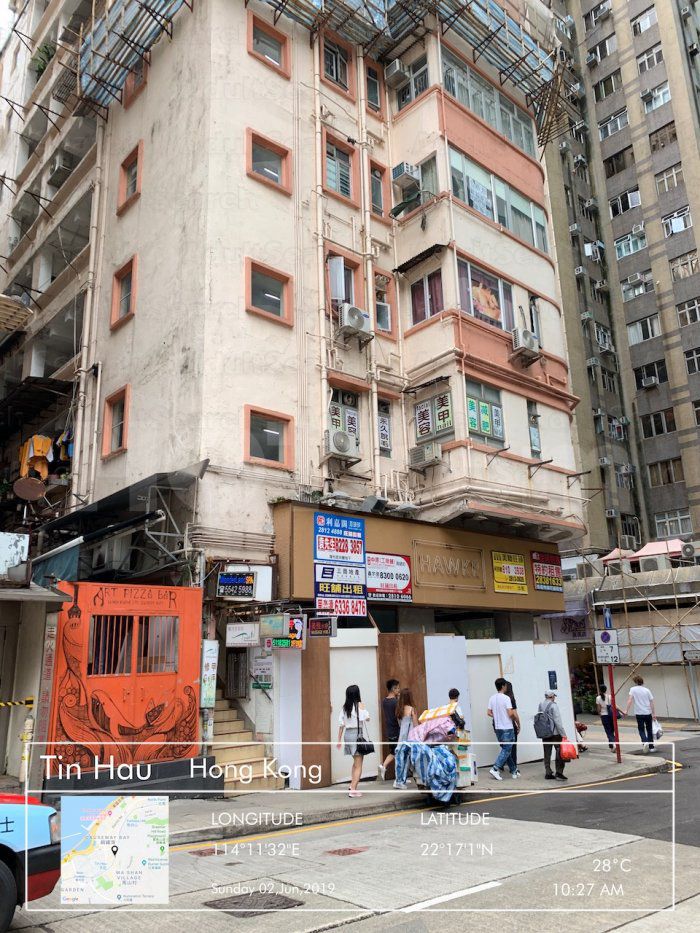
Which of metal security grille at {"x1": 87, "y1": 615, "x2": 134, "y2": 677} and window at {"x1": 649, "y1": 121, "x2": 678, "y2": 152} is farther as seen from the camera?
window at {"x1": 649, "y1": 121, "x2": 678, "y2": 152}

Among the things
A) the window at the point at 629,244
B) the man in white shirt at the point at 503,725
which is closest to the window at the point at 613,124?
the window at the point at 629,244

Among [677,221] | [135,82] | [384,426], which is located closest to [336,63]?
[135,82]

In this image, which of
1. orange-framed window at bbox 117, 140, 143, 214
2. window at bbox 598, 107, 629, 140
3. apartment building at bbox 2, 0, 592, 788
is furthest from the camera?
window at bbox 598, 107, 629, 140

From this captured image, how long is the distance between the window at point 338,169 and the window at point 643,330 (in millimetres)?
26441

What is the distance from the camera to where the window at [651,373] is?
40.2 metres

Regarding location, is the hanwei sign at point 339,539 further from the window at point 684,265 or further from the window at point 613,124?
the window at point 613,124

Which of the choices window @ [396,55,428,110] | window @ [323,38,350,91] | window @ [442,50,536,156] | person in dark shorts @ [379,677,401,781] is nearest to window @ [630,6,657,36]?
window @ [442,50,536,156]

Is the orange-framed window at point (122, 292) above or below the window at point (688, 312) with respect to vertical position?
below

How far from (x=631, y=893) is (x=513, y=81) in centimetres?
2301

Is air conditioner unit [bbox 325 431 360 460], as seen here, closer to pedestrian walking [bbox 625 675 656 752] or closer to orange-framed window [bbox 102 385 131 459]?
orange-framed window [bbox 102 385 131 459]

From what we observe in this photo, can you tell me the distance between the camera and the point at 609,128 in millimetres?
44750

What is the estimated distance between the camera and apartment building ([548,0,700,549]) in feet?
128

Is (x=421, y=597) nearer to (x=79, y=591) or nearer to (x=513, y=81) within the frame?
(x=79, y=591)

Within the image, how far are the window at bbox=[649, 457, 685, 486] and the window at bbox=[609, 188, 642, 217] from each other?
14.9 m
